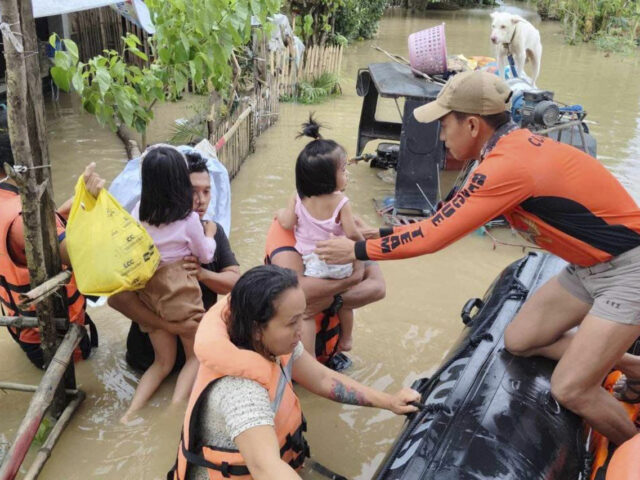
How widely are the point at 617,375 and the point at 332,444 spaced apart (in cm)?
157

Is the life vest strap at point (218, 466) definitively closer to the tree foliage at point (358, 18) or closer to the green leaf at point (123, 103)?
the green leaf at point (123, 103)

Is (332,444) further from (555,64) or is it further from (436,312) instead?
(555,64)

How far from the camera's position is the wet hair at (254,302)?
203 cm

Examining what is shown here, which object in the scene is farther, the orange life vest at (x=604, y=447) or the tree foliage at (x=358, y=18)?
the tree foliage at (x=358, y=18)

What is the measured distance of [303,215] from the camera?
341 centimetres

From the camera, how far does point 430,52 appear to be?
258 inches

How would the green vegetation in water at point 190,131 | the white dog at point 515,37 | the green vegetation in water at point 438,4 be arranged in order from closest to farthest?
1. the green vegetation in water at point 190,131
2. the white dog at point 515,37
3. the green vegetation in water at point 438,4

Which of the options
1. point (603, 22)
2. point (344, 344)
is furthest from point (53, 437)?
point (603, 22)

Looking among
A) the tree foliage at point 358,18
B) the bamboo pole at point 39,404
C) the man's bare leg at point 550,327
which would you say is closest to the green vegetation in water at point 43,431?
the bamboo pole at point 39,404

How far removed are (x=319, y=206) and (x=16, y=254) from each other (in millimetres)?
1663

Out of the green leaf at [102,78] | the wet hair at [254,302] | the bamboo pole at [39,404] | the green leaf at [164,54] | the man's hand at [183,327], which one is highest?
the green leaf at [164,54]

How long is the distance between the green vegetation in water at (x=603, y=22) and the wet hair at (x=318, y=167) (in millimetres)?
18521

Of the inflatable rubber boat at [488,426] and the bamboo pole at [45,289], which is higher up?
the bamboo pole at [45,289]

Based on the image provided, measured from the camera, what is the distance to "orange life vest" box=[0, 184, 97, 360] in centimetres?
317
